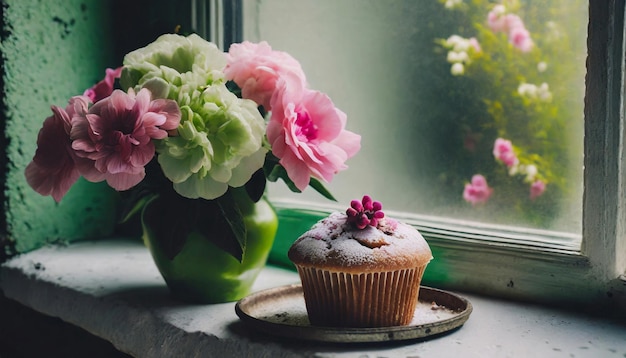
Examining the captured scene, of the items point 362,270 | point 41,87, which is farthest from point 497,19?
point 41,87

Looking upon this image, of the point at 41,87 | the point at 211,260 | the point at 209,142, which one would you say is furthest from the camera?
the point at 41,87

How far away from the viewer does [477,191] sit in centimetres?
100

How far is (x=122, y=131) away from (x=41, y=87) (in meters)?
0.62

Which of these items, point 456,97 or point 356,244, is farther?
point 456,97

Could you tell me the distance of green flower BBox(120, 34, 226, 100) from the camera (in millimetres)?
861

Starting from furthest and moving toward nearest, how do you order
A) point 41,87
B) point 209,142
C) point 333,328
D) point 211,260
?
1. point 41,87
2. point 211,260
3. point 209,142
4. point 333,328

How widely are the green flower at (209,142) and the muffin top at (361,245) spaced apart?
15 centimetres

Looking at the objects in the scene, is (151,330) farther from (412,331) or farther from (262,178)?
(412,331)

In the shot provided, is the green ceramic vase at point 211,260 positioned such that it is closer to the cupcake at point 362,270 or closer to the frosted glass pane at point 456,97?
the cupcake at point 362,270

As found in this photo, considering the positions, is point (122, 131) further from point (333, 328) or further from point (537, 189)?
point (537, 189)

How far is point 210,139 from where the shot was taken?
83 centimetres

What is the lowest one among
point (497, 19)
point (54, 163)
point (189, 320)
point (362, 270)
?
point (189, 320)

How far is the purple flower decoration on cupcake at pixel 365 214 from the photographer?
0.78 m

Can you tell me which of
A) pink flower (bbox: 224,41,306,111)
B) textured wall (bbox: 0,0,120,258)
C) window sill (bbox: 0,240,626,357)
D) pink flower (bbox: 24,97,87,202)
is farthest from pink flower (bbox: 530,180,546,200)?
textured wall (bbox: 0,0,120,258)
